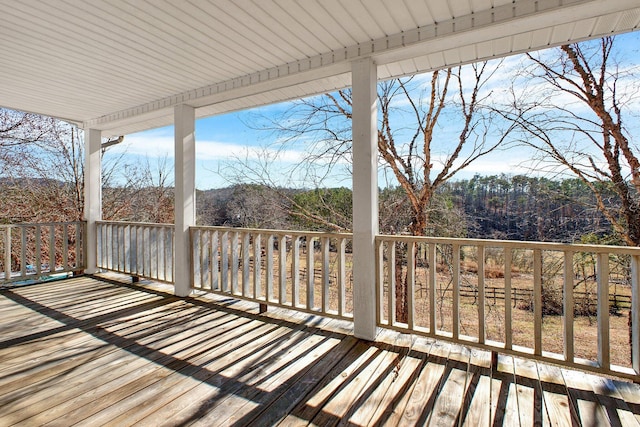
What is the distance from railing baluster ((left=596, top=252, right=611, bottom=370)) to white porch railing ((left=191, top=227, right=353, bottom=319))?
70.5 inches

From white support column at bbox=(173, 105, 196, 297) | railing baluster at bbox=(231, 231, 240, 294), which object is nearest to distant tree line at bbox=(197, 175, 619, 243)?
white support column at bbox=(173, 105, 196, 297)

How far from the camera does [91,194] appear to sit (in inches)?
206

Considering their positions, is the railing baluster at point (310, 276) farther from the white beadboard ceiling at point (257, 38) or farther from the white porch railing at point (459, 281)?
the white beadboard ceiling at point (257, 38)

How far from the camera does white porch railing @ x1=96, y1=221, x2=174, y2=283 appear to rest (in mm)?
4406

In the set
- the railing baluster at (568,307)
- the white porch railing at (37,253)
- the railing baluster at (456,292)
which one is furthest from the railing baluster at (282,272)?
the white porch railing at (37,253)

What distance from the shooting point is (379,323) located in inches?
111

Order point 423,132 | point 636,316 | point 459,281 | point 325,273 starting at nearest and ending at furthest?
1. point 636,316
2. point 459,281
3. point 325,273
4. point 423,132

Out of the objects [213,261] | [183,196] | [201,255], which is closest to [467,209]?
[213,261]

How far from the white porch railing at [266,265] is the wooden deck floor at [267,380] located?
0.27 metres

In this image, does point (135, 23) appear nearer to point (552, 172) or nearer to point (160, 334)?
point (160, 334)

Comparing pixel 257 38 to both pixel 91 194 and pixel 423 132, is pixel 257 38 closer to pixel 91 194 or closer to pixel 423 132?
pixel 423 132

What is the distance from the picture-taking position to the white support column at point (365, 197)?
2762 mm

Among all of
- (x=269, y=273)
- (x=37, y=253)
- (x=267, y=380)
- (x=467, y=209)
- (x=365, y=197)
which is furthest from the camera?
(x=467, y=209)

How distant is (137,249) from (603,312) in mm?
5162
